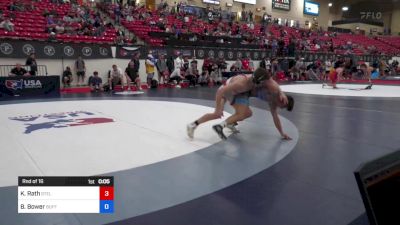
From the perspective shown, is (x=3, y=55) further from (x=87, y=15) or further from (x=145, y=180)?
(x=145, y=180)

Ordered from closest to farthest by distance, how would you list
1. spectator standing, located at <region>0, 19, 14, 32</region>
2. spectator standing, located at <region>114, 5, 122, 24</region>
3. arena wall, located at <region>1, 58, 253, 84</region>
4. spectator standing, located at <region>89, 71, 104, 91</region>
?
arena wall, located at <region>1, 58, 253, 84</region>, spectator standing, located at <region>89, 71, 104, 91</region>, spectator standing, located at <region>0, 19, 14, 32</region>, spectator standing, located at <region>114, 5, 122, 24</region>

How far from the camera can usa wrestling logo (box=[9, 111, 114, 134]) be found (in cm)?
455

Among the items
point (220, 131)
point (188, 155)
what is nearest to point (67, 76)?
point (220, 131)

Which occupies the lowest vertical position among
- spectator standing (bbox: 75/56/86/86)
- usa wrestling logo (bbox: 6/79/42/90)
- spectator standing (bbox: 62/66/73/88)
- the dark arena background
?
the dark arena background

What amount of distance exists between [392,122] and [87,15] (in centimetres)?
1448

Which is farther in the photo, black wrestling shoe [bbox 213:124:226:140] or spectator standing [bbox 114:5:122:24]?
spectator standing [bbox 114:5:122:24]

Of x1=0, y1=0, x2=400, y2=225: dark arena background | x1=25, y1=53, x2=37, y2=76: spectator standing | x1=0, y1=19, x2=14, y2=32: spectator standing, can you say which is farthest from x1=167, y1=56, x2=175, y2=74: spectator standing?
x1=0, y1=19, x2=14, y2=32: spectator standing

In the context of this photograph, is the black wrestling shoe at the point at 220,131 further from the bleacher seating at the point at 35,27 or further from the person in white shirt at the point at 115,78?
the bleacher seating at the point at 35,27

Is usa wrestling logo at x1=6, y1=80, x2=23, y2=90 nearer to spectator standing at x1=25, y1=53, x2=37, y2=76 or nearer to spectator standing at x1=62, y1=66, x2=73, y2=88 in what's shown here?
spectator standing at x1=25, y1=53, x2=37, y2=76

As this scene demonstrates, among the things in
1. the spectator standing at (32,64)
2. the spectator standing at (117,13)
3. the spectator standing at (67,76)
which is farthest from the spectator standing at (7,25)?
the spectator standing at (117,13)

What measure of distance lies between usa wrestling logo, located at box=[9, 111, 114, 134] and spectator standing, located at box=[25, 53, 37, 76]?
16.5ft

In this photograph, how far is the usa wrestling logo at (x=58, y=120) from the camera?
14.9 ft

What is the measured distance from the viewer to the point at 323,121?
521 centimetres
